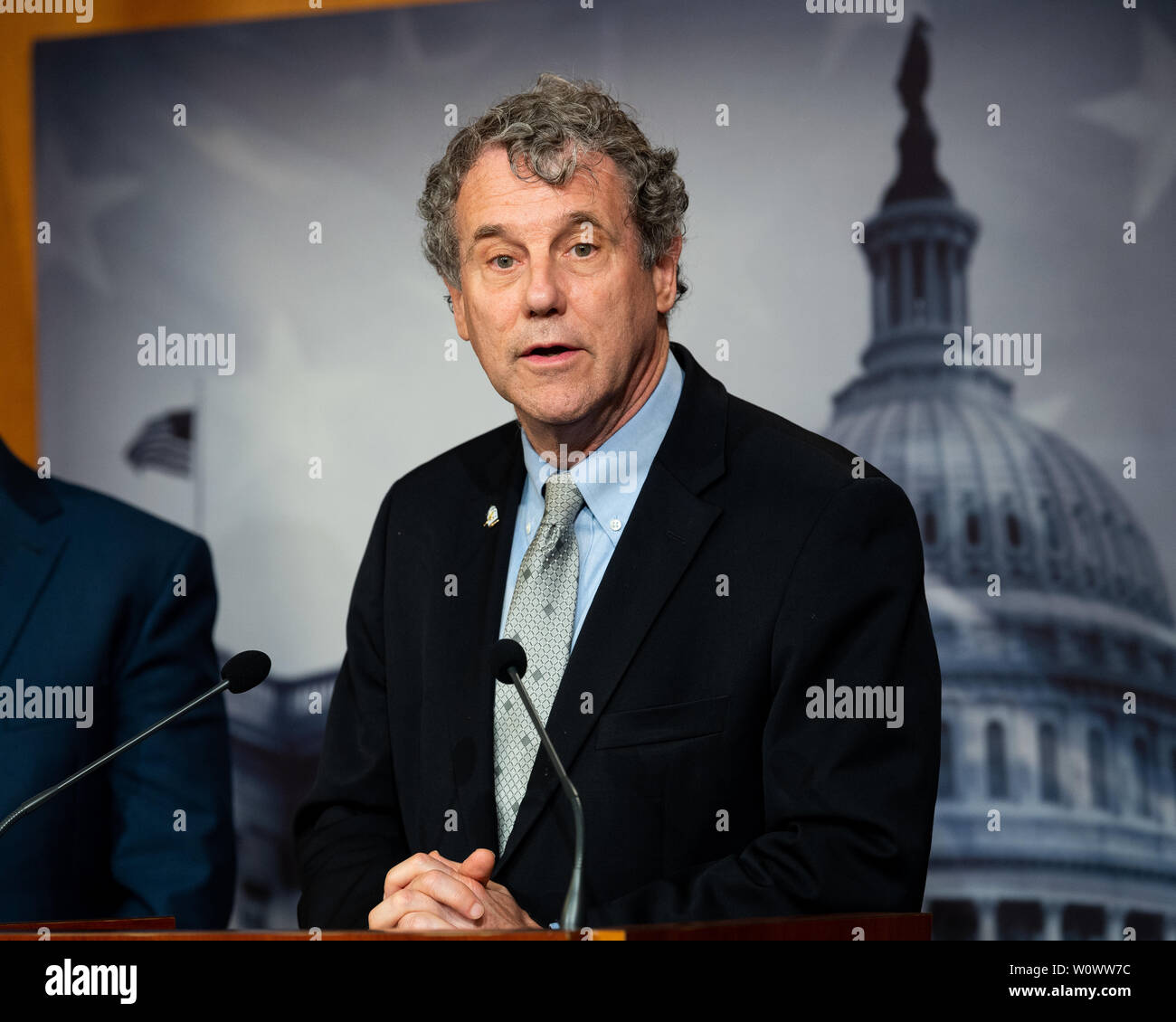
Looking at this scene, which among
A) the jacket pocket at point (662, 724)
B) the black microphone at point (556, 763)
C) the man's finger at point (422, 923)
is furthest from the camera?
the jacket pocket at point (662, 724)

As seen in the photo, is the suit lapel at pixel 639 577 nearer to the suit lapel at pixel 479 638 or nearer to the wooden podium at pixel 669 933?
the suit lapel at pixel 479 638

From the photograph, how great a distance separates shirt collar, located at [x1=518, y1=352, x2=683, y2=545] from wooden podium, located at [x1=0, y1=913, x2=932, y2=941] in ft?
2.77

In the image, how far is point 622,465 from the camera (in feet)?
7.85

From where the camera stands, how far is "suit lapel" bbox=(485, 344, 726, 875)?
2154 mm

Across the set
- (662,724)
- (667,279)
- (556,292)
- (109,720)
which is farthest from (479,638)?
(109,720)

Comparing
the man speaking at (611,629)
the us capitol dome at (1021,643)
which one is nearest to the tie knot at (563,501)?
the man speaking at (611,629)

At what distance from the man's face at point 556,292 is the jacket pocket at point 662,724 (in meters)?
0.50

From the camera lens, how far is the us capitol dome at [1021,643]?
11.7ft

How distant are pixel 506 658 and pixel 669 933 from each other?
609mm

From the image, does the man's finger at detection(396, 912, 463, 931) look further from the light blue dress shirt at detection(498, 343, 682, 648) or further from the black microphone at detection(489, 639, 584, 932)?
the light blue dress shirt at detection(498, 343, 682, 648)

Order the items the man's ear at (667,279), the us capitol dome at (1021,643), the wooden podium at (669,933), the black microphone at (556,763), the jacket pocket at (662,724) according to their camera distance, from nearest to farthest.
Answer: the wooden podium at (669,933) < the black microphone at (556,763) < the jacket pocket at (662,724) < the man's ear at (667,279) < the us capitol dome at (1021,643)
